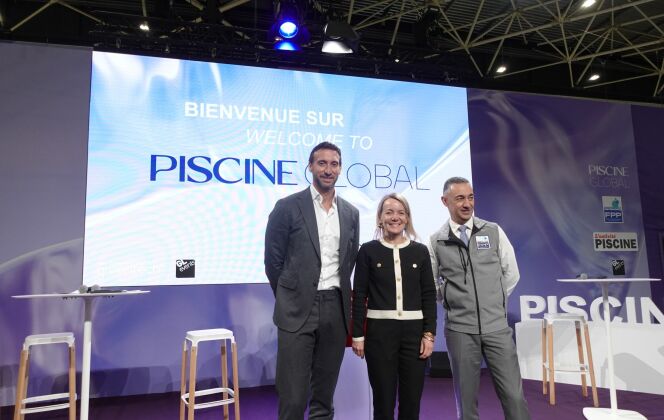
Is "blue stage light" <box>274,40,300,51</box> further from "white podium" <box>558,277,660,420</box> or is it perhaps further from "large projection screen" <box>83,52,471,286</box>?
"white podium" <box>558,277,660,420</box>

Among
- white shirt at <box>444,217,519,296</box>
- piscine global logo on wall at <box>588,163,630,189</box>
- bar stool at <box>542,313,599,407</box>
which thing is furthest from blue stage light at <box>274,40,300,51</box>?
piscine global logo on wall at <box>588,163,630,189</box>

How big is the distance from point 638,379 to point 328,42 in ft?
13.5

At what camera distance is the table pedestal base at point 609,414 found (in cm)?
312

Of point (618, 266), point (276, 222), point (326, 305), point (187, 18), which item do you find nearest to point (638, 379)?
point (618, 266)

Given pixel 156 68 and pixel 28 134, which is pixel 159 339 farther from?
pixel 156 68

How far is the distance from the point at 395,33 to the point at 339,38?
2.59m

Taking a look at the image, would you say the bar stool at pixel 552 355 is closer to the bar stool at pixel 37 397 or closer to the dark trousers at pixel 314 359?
the dark trousers at pixel 314 359

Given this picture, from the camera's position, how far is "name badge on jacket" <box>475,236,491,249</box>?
2.36m

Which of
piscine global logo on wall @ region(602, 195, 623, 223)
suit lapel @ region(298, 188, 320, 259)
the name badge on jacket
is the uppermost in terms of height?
piscine global logo on wall @ region(602, 195, 623, 223)

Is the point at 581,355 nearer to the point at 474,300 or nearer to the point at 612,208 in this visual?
the point at 474,300

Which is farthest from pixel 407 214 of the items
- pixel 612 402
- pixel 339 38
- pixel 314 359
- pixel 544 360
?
pixel 339 38

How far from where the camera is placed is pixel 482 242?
7.75 feet

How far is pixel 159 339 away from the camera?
13.4 ft

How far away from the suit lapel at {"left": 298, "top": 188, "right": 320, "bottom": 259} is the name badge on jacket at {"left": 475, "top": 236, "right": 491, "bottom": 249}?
2.78 ft
